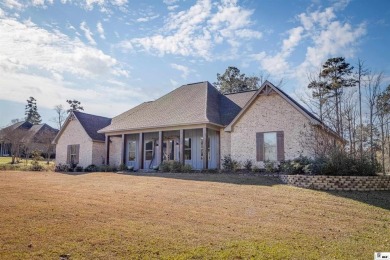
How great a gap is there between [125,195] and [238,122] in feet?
35.7

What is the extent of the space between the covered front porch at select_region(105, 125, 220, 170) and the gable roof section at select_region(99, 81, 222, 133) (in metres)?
0.56

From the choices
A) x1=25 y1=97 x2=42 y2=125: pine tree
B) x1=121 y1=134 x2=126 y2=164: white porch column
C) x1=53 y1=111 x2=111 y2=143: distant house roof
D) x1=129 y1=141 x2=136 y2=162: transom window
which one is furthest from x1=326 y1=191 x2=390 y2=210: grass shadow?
x1=25 y1=97 x2=42 y2=125: pine tree

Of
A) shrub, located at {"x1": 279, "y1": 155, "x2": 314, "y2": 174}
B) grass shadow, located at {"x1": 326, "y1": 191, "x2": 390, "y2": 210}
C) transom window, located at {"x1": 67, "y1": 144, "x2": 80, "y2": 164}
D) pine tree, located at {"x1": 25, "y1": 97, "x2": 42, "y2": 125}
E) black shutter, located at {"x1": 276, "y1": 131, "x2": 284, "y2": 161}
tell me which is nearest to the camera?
grass shadow, located at {"x1": 326, "y1": 191, "x2": 390, "y2": 210}

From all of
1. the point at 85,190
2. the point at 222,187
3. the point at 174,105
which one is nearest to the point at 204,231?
the point at 222,187

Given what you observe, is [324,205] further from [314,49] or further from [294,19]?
[314,49]

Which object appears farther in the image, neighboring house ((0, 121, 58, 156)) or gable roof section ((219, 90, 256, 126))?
neighboring house ((0, 121, 58, 156))

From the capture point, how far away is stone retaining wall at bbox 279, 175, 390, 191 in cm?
1303

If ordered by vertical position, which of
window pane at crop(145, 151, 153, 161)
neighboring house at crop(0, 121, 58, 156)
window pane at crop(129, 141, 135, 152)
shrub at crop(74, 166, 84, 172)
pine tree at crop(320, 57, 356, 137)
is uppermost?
pine tree at crop(320, 57, 356, 137)

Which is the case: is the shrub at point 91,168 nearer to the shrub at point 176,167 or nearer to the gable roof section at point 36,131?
the shrub at point 176,167

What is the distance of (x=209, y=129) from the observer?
21.9 meters

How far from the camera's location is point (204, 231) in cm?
696

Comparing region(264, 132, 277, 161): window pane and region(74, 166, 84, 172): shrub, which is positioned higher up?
region(264, 132, 277, 161): window pane

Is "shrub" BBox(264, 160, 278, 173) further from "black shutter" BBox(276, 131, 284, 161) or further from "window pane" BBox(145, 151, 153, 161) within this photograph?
"window pane" BBox(145, 151, 153, 161)

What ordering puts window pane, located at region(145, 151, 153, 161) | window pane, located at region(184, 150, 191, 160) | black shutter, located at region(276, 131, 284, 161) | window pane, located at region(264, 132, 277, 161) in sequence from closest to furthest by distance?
black shutter, located at region(276, 131, 284, 161) → window pane, located at region(264, 132, 277, 161) → window pane, located at region(184, 150, 191, 160) → window pane, located at region(145, 151, 153, 161)
